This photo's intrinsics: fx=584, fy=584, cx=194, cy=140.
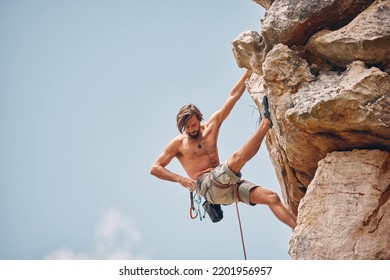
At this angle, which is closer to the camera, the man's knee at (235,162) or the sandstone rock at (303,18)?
the sandstone rock at (303,18)

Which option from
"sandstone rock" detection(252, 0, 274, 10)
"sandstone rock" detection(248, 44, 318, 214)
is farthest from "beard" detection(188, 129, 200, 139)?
"sandstone rock" detection(252, 0, 274, 10)

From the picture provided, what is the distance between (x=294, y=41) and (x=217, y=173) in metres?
2.61

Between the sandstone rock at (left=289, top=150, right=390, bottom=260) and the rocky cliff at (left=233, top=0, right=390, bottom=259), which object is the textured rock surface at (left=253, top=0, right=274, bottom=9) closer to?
the rocky cliff at (left=233, top=0, right=390, bottom=259)

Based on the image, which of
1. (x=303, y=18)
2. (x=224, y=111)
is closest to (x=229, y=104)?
(x=224, y=111)

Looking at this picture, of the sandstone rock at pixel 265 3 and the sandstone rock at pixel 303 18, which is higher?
the sandstone rock at pixel 265 3

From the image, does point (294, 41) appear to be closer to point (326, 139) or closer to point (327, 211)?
point (326, 139)

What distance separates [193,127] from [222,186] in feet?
4.73

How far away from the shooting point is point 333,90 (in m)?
7.80

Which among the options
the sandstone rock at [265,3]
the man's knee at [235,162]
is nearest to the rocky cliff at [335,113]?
the sandstone rock at [265,3]

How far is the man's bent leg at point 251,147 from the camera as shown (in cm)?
916

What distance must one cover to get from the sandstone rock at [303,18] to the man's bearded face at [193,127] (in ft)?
8.59

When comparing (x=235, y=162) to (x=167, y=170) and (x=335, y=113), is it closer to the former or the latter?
(x=167, y=170)

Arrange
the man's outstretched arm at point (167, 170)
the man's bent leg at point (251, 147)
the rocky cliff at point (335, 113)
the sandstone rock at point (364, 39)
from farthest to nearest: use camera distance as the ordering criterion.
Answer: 1. the man's outstretched arm at point (167, 170)
2. the man's bent leg at point (251, 147)
3. the sandstone rock at point (364, 39)
4. the rocky cliff at point (335, 113)

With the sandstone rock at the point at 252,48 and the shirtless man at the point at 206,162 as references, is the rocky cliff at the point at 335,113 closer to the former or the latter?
the sandstone rock at the point at 252,48
